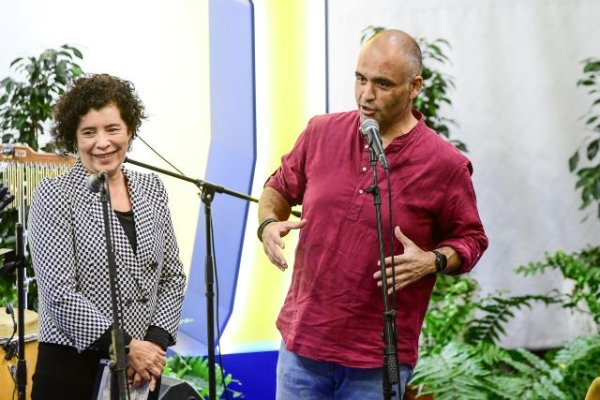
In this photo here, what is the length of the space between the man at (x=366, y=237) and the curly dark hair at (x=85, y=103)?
0.51m

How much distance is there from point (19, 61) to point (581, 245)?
11.9 feet

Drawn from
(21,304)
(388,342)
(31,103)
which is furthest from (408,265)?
(31,103)

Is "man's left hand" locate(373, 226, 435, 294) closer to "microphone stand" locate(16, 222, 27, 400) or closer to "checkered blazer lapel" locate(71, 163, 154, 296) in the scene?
"checkered blazer lapel" locate(71, 163, 154, 296)

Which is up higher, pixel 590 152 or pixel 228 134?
pixel 228 134

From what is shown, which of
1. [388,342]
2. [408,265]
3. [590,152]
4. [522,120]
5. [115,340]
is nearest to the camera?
[115,340]

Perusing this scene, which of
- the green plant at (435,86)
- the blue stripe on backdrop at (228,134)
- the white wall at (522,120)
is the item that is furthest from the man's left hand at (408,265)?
the white wall at (522,120)

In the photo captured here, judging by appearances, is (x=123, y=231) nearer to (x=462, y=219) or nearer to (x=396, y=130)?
(x=396, y=130)

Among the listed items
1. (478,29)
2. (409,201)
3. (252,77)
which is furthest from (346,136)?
(478,29)

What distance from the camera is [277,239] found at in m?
2.74

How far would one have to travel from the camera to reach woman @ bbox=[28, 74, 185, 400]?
2.68 metres

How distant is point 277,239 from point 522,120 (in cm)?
384

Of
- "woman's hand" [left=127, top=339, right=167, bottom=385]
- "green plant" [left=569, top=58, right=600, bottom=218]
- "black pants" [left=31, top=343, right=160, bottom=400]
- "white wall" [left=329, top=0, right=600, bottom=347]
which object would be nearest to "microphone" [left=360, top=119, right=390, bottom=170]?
"woman's hand" [left=127, top=339, right=167, bottom=385]

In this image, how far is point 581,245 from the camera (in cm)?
638

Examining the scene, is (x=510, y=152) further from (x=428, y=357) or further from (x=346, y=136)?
(x=346, y=136)
